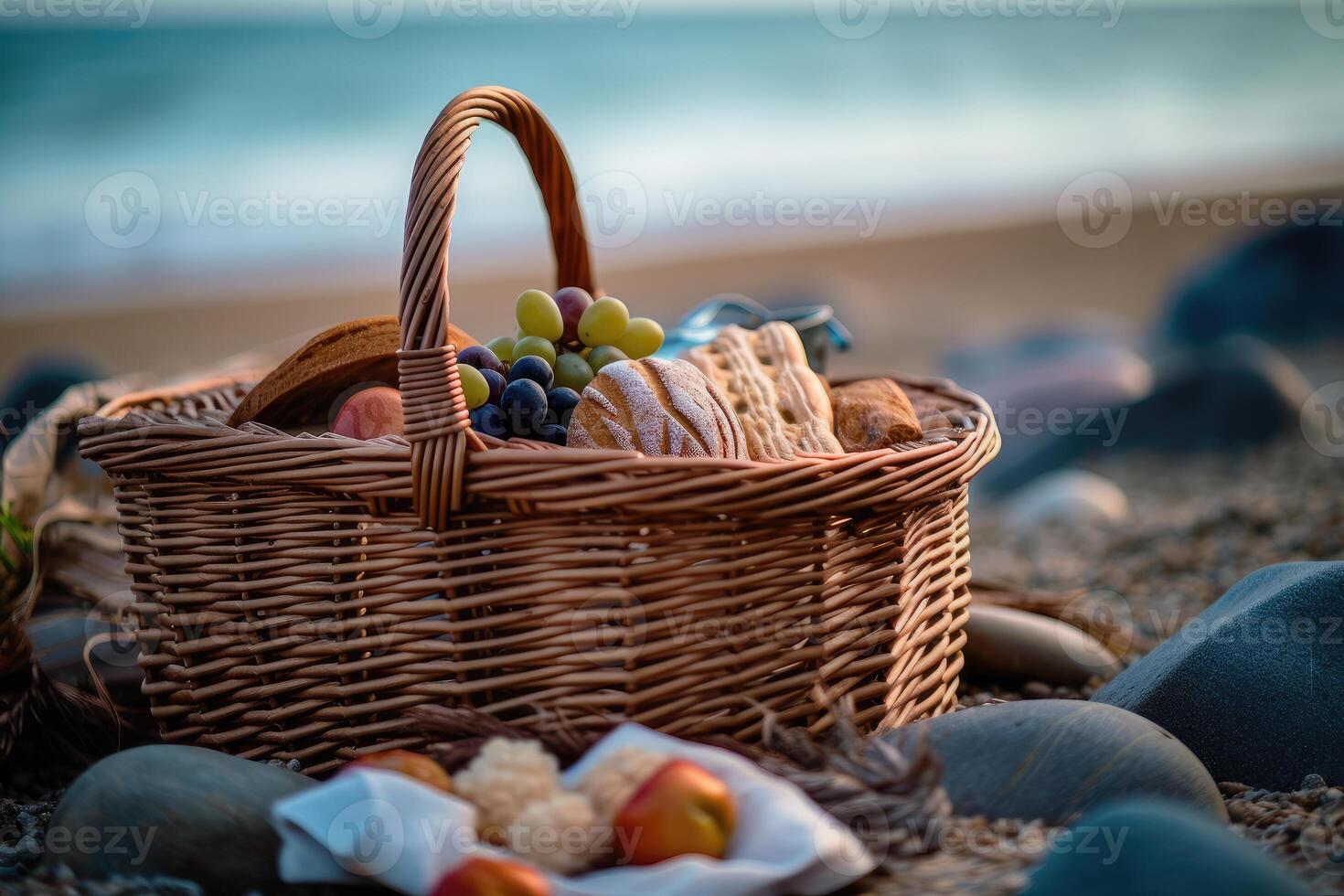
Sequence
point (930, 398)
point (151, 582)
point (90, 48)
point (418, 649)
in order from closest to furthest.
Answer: point (418, 649) < point (151, 582) < point (930, 398) < point (90, 48)

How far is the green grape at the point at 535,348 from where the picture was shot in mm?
1755

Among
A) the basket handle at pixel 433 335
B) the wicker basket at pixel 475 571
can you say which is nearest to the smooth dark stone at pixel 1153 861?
the wicker basket at pixel 475 571

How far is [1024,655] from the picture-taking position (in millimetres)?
2213

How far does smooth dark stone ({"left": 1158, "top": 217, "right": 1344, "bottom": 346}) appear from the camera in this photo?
24.5 ft

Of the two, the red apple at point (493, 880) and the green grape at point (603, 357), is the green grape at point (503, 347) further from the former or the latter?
the red apple at point (493, 880)

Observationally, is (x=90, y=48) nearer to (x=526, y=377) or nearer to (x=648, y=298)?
(x=648, y=298)

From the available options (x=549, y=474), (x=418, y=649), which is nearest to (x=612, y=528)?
(x=549, y=474)

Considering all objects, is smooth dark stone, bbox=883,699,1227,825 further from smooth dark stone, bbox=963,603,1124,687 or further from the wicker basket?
smooth dark stone, bbox=963,603,1124,687

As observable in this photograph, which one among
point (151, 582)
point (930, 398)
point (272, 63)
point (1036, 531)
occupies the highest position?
point (272, 63)

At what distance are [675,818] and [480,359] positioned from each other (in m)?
0.88

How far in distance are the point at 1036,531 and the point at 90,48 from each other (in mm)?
10985

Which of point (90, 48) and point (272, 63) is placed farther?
point (272, 63)

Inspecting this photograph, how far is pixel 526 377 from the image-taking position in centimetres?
166

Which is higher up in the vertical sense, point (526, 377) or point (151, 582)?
point (526, 377)
